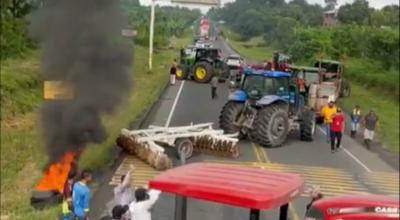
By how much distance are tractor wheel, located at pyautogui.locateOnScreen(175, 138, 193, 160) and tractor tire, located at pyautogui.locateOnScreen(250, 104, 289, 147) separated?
5.84 ft

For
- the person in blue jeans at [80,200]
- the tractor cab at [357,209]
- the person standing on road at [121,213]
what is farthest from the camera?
the person in blue jeans at [80,200]

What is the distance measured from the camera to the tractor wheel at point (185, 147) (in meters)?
13.2

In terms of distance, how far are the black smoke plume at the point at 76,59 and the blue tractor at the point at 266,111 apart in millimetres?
4470

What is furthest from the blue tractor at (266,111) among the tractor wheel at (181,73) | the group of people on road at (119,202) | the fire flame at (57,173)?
the tractor wheel at (181,73)

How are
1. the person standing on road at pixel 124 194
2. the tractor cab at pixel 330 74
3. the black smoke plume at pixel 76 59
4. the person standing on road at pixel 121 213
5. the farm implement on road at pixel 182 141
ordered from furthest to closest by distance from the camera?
the tractor cab at pixel 330 74
the farm implement on road at pixel 182 141
the black smoke plume at pixel 76 59
the person standing on road at pixel 124 194
the person standing on road at pixel 121 213

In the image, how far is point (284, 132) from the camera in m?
14.5

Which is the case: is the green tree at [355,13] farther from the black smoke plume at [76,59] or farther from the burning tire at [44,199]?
the burning tire at [44,199]

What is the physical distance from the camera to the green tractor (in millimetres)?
29234

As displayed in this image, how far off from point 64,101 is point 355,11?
510 cm

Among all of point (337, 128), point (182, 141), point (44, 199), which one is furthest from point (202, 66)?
point (44, 199)

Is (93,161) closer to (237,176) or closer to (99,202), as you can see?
(99,202)

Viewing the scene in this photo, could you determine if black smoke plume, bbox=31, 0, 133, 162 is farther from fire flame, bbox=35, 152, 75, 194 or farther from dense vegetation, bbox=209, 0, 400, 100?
dense vegetation, bbox=209, 0, 400, 100

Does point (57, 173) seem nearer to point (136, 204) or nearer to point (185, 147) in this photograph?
point (185, 147)

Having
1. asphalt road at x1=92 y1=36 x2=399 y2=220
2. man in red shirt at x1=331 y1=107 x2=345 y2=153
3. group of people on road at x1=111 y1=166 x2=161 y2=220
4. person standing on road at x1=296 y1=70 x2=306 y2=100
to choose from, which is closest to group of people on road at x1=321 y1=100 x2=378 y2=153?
man in red shirt at x1=331 y1=107 x2=345 y2=153
